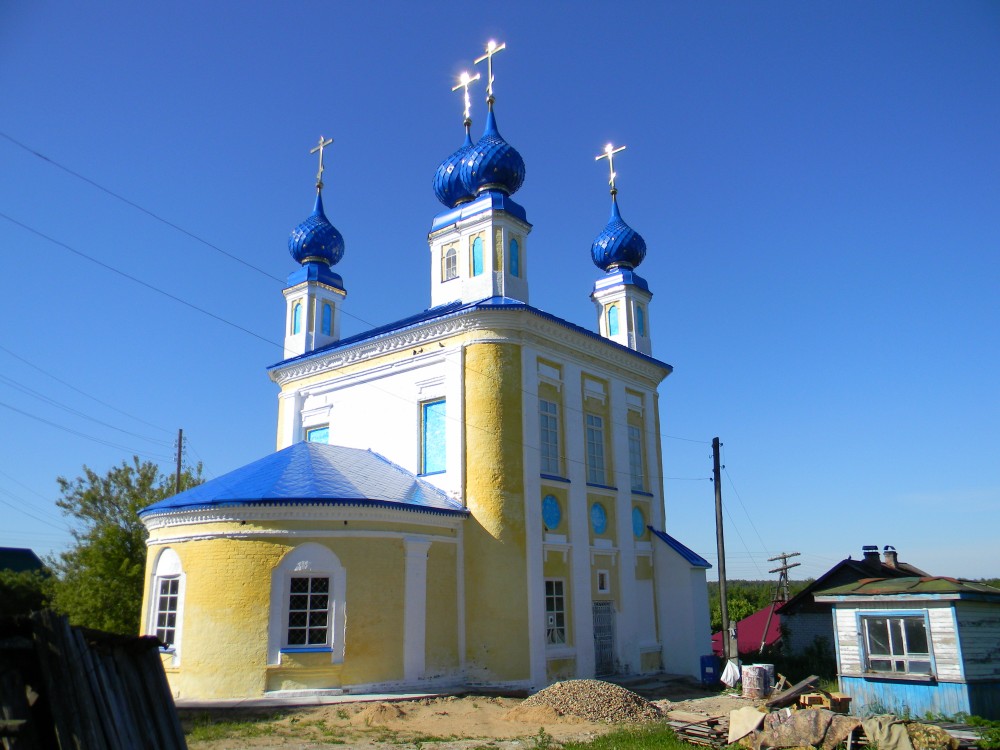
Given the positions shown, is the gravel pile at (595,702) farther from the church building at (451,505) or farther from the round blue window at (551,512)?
the round blue window at (551,512)

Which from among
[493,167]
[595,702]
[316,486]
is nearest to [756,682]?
[595,702]

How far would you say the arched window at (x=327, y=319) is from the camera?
76.2ft

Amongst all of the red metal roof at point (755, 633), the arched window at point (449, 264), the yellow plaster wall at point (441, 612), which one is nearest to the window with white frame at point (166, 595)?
the yellow plaster wall at point (441, 612)

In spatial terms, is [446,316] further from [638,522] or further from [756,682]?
[756,682]

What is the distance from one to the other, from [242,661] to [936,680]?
1126 centimetres

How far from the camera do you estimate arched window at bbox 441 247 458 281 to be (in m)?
20.9

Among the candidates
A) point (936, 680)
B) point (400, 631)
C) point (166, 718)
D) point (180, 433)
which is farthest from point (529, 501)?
point (180, 433)

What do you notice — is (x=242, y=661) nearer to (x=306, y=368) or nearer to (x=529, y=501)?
(x=529, y=501)

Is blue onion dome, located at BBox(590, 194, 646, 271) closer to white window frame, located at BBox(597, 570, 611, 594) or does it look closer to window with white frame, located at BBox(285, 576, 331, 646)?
white window frame, located at BBox(597, 570, 611, 594)

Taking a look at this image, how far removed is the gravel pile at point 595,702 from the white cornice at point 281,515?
4.19m

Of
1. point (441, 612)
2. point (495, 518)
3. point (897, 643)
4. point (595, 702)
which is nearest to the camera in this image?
point (595, 702)

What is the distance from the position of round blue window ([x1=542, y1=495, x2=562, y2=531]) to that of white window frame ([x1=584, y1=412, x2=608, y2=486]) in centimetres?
178

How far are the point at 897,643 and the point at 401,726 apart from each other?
819 centimetres

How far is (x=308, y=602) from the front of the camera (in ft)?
48.4
